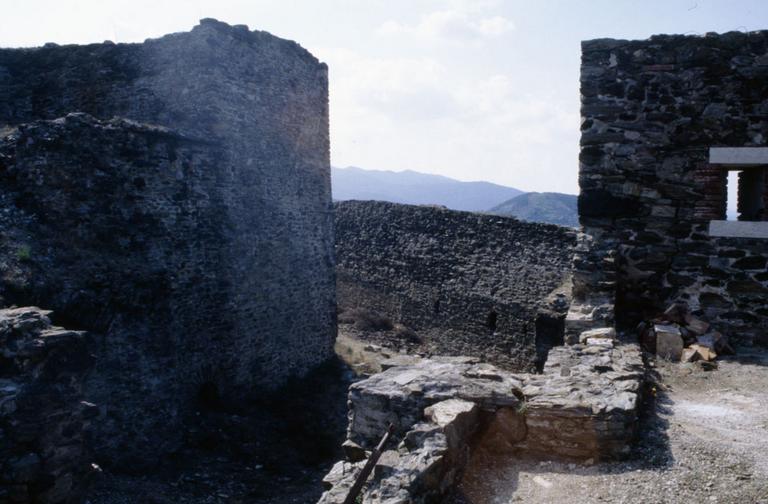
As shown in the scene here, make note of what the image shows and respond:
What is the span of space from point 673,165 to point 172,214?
722cm

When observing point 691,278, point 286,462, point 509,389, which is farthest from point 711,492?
point 286,462

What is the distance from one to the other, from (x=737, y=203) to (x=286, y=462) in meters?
7.76

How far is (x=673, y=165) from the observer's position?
7.71 metres

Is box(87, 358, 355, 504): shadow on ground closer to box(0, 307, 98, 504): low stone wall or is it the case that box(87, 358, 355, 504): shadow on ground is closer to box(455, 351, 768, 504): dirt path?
box(0, 307, 98, 504): low stone wall

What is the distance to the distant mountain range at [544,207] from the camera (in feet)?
241

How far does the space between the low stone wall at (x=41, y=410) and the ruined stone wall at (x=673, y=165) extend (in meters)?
6.01

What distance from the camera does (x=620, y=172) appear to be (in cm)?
783

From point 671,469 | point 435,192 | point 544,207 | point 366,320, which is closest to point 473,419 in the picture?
point 671,469

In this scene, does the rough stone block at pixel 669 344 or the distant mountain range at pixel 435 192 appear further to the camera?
the distant mountain range at pixel 435 192

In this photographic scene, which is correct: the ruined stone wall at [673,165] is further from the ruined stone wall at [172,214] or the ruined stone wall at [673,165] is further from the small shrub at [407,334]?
the small shrub at [407,334]

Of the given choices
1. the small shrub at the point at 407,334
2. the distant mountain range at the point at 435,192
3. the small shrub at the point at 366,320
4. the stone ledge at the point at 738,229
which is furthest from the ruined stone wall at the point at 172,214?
the distant mountain range at the point at 435,192

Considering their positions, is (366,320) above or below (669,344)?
below

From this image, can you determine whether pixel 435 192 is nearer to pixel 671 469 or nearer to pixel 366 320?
pixel 366 320

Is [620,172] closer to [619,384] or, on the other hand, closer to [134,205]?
[619,384]
